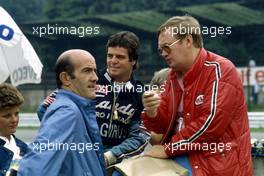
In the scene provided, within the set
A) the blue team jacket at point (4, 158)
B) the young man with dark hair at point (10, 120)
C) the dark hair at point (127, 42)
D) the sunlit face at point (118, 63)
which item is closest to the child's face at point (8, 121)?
the young man with dark hair at point (10, 120)

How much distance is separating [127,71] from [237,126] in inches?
48.9

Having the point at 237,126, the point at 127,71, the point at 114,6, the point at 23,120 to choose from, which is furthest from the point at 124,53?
the point at 114,6

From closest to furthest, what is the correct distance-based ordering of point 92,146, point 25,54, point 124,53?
point 92,146, point 124,53, point 25,54

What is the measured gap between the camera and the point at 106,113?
5051mm

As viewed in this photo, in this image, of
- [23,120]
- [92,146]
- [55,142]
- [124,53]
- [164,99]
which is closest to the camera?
[55,142]

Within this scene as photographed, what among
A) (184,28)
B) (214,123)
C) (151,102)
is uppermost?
(184,28)

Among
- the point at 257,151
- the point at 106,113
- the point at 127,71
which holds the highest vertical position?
the point at 127,71

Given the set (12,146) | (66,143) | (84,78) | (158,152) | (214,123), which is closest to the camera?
(66,143)

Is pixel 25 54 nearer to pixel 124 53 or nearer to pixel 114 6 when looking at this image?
pixel 124 53

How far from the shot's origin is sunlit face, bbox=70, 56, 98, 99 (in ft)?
12.7

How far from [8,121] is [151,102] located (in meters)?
1.06

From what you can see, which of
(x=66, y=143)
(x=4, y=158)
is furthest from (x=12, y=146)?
(x=66, y=143)

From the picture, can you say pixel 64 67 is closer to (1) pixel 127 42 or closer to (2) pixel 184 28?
(2) pixel 184 28

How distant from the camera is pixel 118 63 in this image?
5.00m
